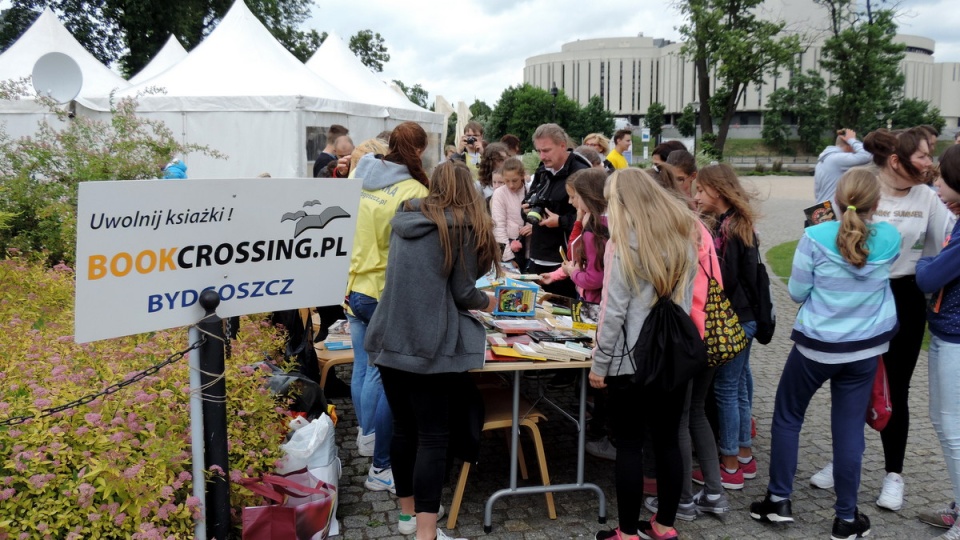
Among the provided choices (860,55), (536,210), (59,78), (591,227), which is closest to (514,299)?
(591,227)

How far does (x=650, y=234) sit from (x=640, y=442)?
3.08 ft

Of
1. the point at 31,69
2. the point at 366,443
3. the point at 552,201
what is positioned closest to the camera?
the point at 366,443

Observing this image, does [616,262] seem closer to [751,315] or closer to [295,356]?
[751,315]

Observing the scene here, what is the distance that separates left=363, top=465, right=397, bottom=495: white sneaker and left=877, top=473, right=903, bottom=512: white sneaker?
249 cm

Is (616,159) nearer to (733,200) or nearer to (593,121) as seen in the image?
(733,200)

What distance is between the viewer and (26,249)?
585 centimetres

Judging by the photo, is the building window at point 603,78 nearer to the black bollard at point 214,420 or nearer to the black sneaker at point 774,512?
the black sneaker at point 774,512

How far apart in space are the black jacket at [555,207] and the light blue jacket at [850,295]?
7.36 feet

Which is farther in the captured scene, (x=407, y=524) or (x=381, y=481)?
(x=381, y=481)

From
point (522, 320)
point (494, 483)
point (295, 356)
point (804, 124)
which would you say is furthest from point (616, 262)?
point (804, 124)

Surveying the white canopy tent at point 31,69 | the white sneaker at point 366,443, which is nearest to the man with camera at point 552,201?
the white sneaker at point 366,443

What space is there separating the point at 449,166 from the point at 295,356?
2.04 metres

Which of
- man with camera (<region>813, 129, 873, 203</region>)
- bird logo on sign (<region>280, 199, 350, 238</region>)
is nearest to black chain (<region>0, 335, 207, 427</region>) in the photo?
bird logo on sign (<region>280, 199, 350, 238</region>)

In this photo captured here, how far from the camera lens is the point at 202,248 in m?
2.34
